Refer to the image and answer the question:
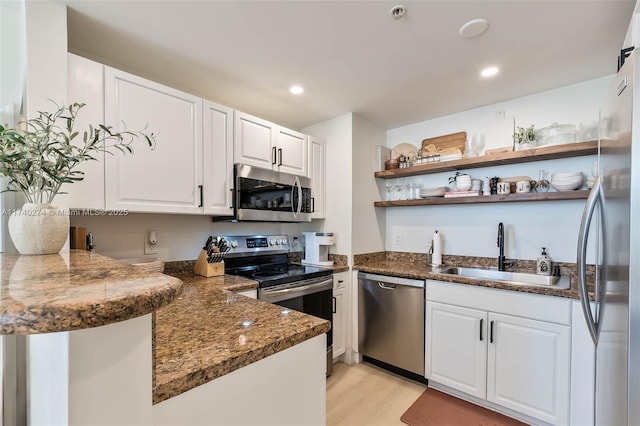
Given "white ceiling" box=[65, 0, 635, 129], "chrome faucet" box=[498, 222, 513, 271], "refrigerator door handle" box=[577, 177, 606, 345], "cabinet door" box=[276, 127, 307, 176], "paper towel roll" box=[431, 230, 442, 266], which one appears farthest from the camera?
"paper towel roll" box=[431, 230, 442, 266]

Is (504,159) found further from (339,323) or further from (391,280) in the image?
(339,323)

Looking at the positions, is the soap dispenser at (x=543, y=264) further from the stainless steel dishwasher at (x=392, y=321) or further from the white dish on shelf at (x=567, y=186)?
the stainless steel dishwasher at (x=392, y=321)

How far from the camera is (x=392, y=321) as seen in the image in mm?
2477

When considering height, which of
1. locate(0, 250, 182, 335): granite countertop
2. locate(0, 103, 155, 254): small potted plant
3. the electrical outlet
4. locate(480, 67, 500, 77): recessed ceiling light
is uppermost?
locate(480, 67, 500, 77): recessed ceiling light

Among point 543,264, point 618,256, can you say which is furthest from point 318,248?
point 618,256

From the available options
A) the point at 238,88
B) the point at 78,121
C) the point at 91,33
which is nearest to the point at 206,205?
the point at 78,121

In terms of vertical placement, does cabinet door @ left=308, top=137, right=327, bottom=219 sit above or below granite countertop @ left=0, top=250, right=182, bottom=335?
above

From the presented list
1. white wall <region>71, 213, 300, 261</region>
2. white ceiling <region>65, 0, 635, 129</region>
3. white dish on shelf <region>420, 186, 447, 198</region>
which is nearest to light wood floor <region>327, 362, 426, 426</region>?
white wall <region>71, 213, 300, 261</region>

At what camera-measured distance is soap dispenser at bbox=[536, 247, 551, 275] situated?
7.25ft

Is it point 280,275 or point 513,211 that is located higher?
point 513,211

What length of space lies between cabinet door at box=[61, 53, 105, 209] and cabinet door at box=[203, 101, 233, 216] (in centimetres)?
60

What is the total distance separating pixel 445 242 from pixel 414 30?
6.25ft

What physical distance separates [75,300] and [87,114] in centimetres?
160

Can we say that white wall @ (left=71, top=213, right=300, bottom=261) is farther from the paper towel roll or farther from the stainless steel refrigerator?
the stainless steel refrigerator
